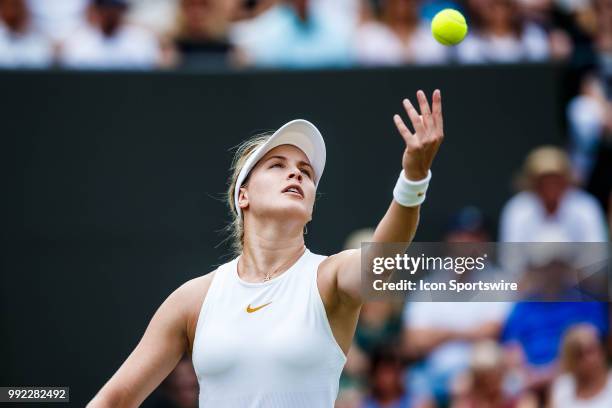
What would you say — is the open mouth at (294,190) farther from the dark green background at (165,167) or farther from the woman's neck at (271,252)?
the dark green background at (165,167)

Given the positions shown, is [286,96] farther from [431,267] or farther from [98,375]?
[98,375]

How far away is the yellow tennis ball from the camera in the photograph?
181 inches

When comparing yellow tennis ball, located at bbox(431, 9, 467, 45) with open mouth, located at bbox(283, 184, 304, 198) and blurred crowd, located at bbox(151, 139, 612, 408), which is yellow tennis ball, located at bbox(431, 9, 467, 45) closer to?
open mouth, located at bbox(283, 184, 304, 198)

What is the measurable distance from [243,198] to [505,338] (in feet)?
11.7

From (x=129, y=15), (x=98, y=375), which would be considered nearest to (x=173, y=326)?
(x=98, y=375)

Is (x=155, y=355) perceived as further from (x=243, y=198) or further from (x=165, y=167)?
(x=165, y=167)

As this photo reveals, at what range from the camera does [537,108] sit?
8297 mm

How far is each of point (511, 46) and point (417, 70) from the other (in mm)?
1308

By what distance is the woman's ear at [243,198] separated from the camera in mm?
4438

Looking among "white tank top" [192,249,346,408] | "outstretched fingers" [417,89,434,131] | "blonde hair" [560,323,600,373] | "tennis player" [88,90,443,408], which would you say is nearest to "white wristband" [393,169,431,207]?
"tennis player" [88,90,443,408]

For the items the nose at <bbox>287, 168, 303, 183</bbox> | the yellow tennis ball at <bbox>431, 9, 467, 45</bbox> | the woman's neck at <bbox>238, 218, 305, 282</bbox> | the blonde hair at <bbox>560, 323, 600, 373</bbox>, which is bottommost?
the blonde hair at <bbox>560, 323, 600, 373</bbox>

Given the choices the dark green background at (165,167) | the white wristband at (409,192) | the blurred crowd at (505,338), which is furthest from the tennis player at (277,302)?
the dark green background at (165,167)

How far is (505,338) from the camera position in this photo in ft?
24.5

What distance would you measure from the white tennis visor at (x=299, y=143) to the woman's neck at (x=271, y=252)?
298mm
